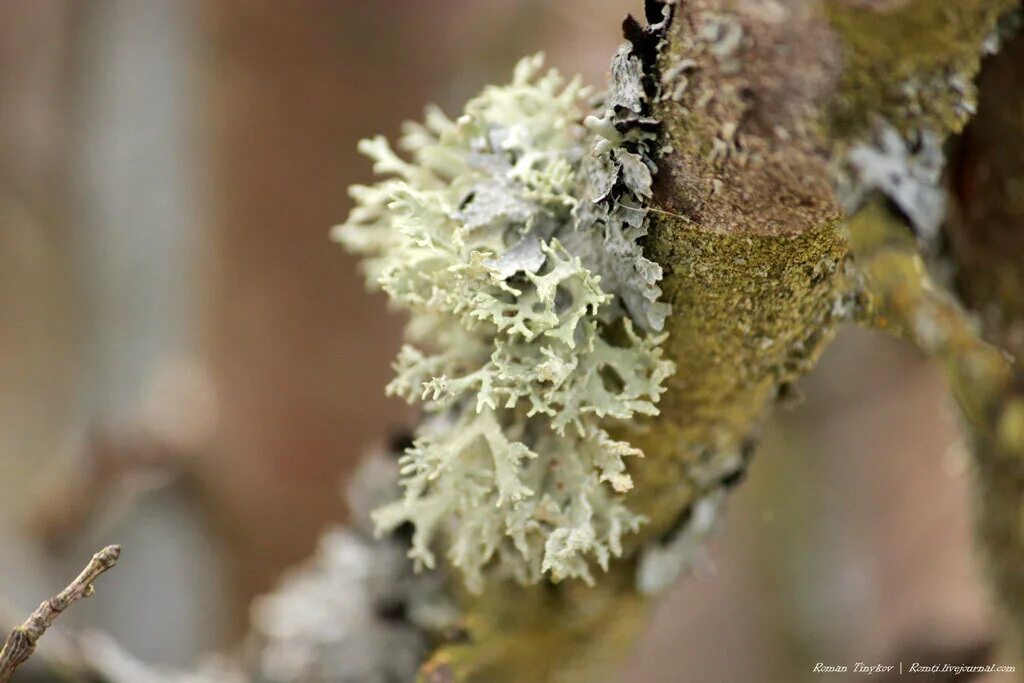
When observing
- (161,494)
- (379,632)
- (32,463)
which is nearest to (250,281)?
(161,494)

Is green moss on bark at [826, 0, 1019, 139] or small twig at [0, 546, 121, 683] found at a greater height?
green moss on bark at [826, 0, 1019, 139]

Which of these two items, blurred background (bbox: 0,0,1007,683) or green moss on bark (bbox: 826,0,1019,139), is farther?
blurred background (bbox: 0,0,1007,683)

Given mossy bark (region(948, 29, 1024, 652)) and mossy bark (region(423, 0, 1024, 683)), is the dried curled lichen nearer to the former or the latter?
mossy bark (region(423, 0, 1024, 683))

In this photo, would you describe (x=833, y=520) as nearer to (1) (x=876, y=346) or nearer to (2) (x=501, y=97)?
(1) (x=876, y=346)

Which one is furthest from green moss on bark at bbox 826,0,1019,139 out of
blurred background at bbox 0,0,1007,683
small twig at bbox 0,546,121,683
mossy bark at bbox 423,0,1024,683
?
blurred background at bbox 0,0,1007,683

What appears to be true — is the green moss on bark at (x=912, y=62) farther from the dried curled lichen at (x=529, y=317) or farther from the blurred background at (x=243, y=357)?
the blurred background at (x=243, y=357)

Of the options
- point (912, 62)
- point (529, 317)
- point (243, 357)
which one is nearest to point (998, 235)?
point (912, 62)

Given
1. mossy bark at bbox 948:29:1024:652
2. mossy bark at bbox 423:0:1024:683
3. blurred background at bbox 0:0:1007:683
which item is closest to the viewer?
mossy bark at bbox 423:0:1024:683
